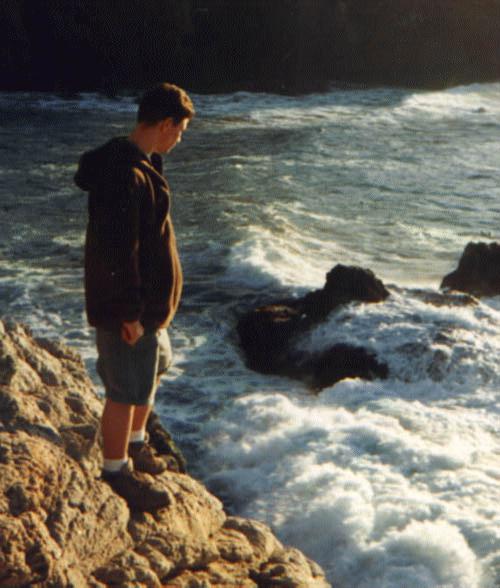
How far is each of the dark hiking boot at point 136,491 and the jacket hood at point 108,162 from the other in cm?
127

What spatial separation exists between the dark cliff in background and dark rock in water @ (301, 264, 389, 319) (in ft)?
90.5

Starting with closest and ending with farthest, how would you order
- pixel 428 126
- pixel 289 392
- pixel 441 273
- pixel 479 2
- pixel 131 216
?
pixel 131 216, pixel 289 392, pixel 441 273, pixel 428 126, pixel 479 2

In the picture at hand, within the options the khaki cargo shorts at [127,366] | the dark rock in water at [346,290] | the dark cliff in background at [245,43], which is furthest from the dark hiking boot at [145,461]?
the dark cliff in background at [245,43]

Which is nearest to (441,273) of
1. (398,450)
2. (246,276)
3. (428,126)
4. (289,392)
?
(246,276)

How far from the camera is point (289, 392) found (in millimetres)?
8320

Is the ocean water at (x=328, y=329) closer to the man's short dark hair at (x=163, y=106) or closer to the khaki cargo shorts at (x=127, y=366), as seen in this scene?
the khaki cargo shorts at (x=127, y=366)

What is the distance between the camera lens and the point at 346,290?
32.6ft

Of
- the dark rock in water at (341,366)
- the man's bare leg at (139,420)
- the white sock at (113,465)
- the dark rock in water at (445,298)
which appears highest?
the man's bare leg at (139,420)

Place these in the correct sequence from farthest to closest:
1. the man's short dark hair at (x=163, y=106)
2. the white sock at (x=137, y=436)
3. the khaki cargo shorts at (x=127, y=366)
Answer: the white sock at (x=137, y=436) → the khaki cargo shorts at (x=127, y=366) → the man's short dark hair at (x=163, y=106)

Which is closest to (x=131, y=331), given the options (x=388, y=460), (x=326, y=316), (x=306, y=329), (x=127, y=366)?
(x=127, y=366)

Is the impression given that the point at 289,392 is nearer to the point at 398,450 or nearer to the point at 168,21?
the point at 398,450

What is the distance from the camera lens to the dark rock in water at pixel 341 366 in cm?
855

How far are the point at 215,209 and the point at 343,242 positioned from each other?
8.11ft

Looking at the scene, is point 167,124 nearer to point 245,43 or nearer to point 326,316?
point 326,316
